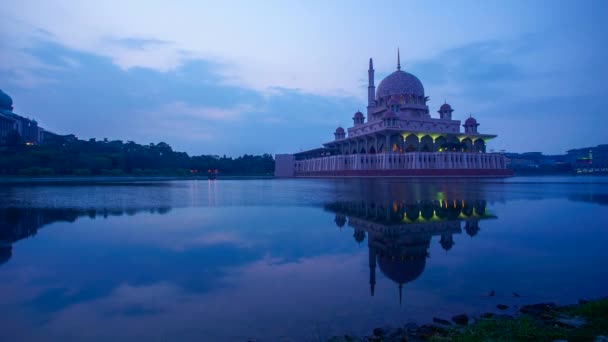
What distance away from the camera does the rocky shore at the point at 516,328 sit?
3.66 m

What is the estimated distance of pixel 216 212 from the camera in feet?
45.8

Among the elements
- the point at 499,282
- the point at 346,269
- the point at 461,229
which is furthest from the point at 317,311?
the point at 461,229

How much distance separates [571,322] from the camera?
3977 millimetres

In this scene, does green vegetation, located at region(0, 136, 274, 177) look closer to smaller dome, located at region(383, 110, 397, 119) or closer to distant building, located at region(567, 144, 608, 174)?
smaller dome, located at region(383, 110, 397, 119)

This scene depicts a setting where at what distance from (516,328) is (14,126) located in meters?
100

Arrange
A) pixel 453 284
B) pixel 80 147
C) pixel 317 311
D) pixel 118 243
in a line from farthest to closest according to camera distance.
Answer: pixel 80 147
pixel 118 243
pixel 453 284
pixel 317 311

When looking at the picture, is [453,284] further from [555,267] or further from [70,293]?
[70,293]

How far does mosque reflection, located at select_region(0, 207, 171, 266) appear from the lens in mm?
8562

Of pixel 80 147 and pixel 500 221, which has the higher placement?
pixel 80 147

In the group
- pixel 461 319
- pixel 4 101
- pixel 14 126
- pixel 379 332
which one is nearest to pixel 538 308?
pixel 461 319

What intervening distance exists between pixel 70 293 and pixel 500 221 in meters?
11.9

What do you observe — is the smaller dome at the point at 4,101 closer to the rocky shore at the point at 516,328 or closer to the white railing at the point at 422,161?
the white railing at the point at 422,161

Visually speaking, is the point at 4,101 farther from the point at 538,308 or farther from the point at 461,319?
the point at 538,308

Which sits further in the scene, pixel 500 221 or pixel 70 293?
pixel 500 221
